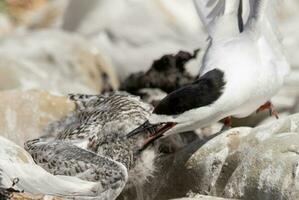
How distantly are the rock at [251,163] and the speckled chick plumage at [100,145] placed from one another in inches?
12.2

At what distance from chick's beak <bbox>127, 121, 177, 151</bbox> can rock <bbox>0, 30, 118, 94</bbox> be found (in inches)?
119

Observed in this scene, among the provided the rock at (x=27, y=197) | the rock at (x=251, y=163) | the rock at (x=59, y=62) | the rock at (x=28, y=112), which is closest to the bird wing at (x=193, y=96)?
the rock at (x=251, y=163)

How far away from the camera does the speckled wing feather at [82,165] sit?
17.2ft

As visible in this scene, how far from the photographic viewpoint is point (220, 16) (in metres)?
6.34

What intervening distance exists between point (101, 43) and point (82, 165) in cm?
472

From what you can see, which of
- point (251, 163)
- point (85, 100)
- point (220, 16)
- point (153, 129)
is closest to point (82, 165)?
point (153, 129)

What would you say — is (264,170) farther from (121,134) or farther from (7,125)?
(7,125)

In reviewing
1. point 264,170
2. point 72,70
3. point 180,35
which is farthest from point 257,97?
point 180,35

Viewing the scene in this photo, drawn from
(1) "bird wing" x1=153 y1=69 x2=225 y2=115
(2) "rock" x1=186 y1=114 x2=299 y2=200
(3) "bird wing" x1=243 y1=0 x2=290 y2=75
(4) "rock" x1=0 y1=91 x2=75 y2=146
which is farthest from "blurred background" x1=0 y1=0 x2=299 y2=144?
(1) "bird wing" x1=153 y1=69 x2=225 y2=115

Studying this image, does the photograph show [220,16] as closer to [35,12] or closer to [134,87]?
[134,87]

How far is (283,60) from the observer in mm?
6152

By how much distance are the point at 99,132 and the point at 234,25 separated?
1.01 meters

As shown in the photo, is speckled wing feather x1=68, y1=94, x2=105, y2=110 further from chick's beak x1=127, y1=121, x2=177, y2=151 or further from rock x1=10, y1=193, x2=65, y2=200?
rock x1=10, y1=193, x2=65, y2=200

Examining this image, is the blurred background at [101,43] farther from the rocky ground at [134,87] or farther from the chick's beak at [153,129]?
the chick's beak at [153,129]
